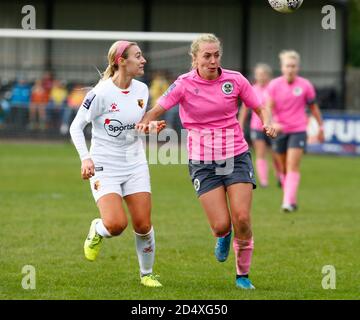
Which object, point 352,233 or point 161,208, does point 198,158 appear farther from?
point 161,208

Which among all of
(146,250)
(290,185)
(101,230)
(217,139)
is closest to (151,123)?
(217,139)

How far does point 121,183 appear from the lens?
28.6 feet

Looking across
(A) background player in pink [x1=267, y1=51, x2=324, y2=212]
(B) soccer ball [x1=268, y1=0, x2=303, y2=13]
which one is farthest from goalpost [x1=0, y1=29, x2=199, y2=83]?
(B) soccer ball [x1=268, y1=0, x2=303, y2=13]

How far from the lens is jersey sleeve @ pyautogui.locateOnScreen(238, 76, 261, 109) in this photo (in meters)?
8.77

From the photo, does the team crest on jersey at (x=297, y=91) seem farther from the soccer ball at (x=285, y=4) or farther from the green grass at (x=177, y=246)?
the soccer ball at (x=285, y=4)

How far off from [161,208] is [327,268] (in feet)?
18.6

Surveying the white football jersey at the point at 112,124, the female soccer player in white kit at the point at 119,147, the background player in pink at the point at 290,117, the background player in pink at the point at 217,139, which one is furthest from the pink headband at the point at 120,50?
the background player in pink at the point at 290,117

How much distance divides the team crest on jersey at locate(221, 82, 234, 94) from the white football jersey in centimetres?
70

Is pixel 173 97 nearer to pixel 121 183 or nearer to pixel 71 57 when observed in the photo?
pixel 121 183

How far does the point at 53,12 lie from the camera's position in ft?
119

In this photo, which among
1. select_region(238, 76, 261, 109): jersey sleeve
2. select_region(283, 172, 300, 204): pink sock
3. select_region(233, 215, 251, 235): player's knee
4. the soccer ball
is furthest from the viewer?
select_region(283, 172, 300, 204): pink sock

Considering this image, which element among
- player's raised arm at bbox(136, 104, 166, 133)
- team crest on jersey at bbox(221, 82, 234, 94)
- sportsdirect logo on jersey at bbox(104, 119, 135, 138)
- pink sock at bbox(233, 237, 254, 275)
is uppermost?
team crest on jersey at bbox(221, 82, 234, 94)

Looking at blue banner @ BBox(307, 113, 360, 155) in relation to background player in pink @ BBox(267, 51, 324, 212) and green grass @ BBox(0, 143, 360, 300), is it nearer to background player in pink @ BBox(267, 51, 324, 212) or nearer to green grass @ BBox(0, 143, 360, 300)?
green grass @ BBox(0, 143, 360, 300)
